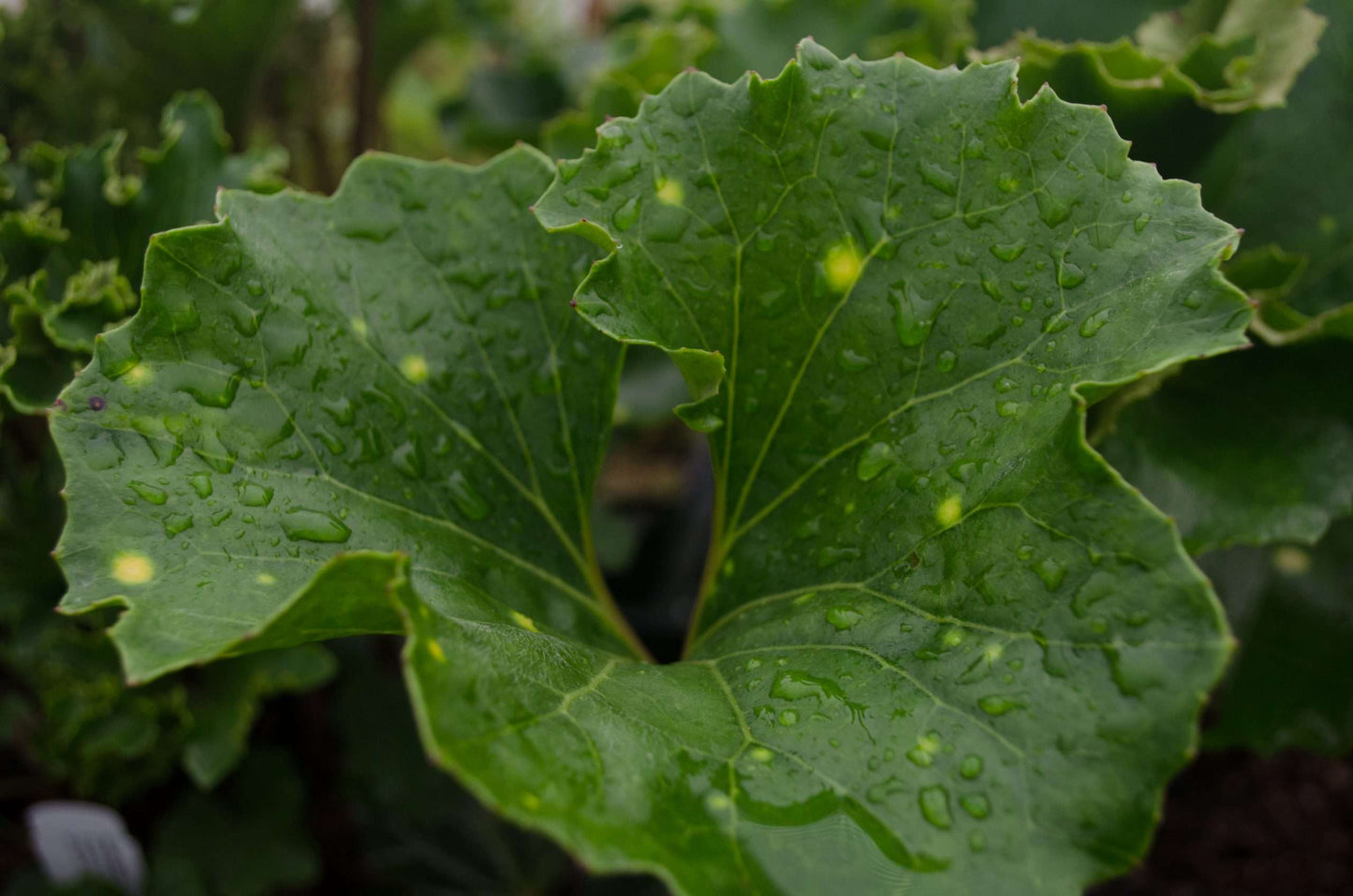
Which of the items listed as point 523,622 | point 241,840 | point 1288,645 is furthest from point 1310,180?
point 241,840

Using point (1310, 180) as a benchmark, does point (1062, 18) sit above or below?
above

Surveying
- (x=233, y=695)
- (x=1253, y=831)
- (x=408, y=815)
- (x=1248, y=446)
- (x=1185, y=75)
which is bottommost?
(x=1253, y=831)

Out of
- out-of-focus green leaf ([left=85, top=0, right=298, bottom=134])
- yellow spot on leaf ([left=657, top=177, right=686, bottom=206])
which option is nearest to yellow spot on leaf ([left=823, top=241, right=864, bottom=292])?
yellow spot on leaf ([left=657, top=177, right=686, bottom=206])

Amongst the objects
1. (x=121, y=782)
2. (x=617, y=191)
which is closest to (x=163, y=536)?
(x=617, y=191)

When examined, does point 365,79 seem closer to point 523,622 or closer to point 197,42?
point 197,42

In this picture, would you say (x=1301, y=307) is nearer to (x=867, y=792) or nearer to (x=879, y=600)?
(x=879, y=600)
